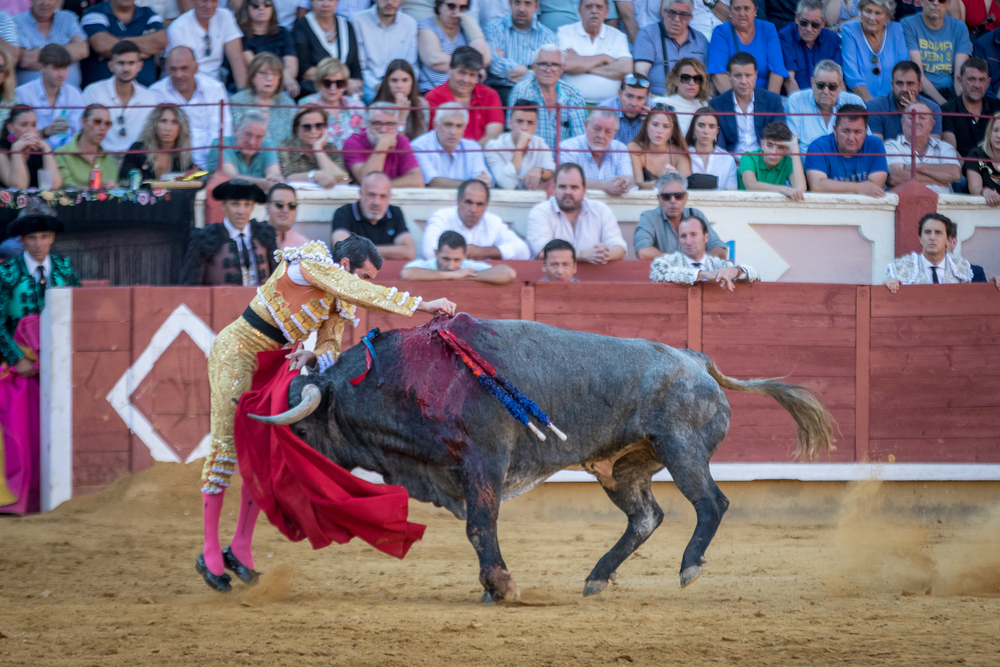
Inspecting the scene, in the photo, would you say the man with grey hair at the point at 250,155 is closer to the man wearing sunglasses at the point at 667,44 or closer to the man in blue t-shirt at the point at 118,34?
the man in blue t-shirt at the point at 118,34

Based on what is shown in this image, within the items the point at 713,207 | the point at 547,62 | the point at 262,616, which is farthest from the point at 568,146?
the point at 262,616

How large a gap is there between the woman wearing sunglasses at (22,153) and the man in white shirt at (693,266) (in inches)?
152

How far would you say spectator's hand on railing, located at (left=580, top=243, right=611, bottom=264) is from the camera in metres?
6.58

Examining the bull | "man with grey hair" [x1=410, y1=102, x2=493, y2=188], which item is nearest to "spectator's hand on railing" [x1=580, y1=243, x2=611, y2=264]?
"man with grey hair" [x1=410, y1=102, x2=493, y2=188]

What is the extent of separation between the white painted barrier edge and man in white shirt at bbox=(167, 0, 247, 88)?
6.69 feet

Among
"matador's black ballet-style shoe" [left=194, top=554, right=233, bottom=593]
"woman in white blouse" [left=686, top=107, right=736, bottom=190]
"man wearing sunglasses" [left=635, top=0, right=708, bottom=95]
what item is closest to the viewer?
"matador's black ballet-style shoe" [left=194, top=554, right=233, bottom=593]

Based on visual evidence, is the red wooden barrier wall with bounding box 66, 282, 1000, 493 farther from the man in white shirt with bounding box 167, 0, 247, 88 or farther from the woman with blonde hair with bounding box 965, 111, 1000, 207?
the man in white shirt with bounding box 167, 0, 247, 88

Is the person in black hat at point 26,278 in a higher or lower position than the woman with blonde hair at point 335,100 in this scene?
lower

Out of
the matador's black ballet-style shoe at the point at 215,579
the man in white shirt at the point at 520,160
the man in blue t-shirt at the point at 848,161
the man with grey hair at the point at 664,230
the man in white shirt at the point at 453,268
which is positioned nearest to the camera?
the matador's black ballet-style shoe at the point at 215,579

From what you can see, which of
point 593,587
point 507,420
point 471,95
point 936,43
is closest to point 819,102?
point 936,43

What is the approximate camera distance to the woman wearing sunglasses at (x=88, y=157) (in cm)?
652

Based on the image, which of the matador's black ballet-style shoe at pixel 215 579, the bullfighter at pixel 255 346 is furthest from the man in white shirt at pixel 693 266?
the matador's black ballet-style shoe at pixel 215 579

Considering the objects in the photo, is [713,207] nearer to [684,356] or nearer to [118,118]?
[684,356]

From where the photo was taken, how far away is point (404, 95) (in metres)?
7.09
